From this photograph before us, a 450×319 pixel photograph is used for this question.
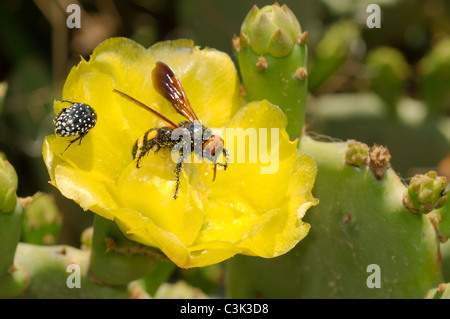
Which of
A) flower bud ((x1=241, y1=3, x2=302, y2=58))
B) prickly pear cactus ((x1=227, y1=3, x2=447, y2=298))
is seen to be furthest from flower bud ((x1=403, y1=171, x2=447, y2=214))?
flower bud ((x1=241, y1=3, x2=302, y2=58))

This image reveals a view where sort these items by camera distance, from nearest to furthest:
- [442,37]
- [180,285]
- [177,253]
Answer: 1. [177,253]
2. [180,285]
3. [442,37]

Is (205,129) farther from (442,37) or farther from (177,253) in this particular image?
(442,37)

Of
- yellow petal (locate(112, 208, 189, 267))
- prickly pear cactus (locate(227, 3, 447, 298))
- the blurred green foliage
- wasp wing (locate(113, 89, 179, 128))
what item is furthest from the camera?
the blurred green foliage

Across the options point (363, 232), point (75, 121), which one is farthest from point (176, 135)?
point (363, 232)

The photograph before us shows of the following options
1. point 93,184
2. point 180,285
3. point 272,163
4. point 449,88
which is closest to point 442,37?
point 449,88

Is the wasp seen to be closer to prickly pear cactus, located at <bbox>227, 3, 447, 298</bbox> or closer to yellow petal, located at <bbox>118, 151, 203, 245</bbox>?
yellow petal, located at <bbox>118, 151, 203, 245</bbox>

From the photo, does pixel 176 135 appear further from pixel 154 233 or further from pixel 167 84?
pixel 154 233
